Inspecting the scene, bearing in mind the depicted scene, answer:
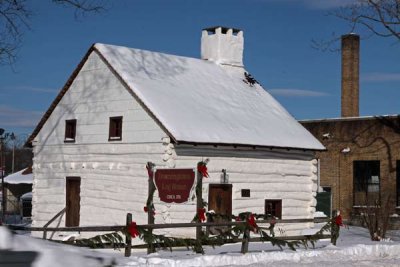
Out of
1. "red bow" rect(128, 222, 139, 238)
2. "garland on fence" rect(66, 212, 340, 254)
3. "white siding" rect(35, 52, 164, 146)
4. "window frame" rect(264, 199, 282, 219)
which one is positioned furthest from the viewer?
"window frame" rect(264, 199, 282, 219)

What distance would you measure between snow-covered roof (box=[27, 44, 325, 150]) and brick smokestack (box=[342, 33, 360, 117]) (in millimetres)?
10892

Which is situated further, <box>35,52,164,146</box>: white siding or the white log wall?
<box>35,52,164,146</box>: white siding

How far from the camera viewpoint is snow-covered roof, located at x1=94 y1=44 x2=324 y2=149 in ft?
79.3

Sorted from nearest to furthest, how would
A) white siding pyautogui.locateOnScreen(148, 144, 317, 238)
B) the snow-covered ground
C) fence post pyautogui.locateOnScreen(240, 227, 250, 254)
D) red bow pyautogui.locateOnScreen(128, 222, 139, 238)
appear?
the snow-covered ground → red bow pyautogui.locateOnScreen(128, 222, 139, 238) → fence post pyautogui.locateOnScreen(240, 227, 250, 254) → white siding pyautogui.locateOnScreen(148, 144, 317, 238)

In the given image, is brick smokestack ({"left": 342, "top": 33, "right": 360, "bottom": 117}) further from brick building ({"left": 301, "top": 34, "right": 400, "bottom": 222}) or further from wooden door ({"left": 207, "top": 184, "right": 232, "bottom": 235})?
wooden door ({"left": 207, "top": 184, "right": 232, "bottom": 235})

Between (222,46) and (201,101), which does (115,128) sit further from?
(222,46)

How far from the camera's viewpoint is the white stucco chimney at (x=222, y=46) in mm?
30516

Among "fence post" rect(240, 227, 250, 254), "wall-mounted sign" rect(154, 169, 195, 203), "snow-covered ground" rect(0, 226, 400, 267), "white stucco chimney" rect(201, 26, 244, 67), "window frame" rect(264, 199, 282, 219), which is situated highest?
"white stucco chimney" rect(201, 26, 244, 67)

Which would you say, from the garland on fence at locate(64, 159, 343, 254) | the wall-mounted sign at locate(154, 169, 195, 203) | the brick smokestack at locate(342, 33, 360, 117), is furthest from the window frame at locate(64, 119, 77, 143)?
the brick smokestack at locate(342, 33, 360, 117)

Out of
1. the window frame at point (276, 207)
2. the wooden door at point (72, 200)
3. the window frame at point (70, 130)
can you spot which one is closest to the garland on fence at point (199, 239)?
the window frame at point (276, 207)

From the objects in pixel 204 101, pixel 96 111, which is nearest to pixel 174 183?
pixel 204 101

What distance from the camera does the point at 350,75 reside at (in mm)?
40062

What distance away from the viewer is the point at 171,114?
2400 centimetres

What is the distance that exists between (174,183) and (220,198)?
6.18m
